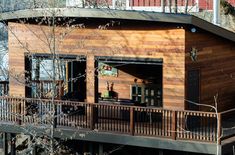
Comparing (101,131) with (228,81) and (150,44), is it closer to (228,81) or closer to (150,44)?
(150,44)

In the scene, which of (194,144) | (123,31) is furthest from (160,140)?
(123,31)

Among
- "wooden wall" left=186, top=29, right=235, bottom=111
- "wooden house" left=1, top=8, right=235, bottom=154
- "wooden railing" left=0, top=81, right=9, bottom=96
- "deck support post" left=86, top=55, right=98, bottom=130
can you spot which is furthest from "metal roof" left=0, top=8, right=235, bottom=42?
"wooden railing" left=0, top=81, right=9, bottom=96

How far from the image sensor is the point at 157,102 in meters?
20.4

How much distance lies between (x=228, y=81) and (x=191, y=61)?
2936 millimetres

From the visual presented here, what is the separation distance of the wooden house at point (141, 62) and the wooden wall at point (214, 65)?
1.1 inches

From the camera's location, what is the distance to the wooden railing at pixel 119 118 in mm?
16039

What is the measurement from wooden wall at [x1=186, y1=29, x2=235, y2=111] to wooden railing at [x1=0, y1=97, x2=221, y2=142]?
125 centimetres

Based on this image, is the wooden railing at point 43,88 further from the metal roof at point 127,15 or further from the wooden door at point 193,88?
the wooden door at point 193,88

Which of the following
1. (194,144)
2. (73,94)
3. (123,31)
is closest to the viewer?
(194,144)

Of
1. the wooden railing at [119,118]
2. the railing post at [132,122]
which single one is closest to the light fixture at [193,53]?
the wooden railing at [119,118]

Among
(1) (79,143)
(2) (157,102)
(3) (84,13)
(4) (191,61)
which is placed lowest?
(1) (79,143)

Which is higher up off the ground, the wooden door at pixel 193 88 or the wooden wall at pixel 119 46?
the wooden wall at pixel 119 46

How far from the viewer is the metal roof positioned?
1619 centimetres

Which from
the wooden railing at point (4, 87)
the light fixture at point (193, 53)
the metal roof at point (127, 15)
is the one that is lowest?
the wooden railing at point (4, 87)
